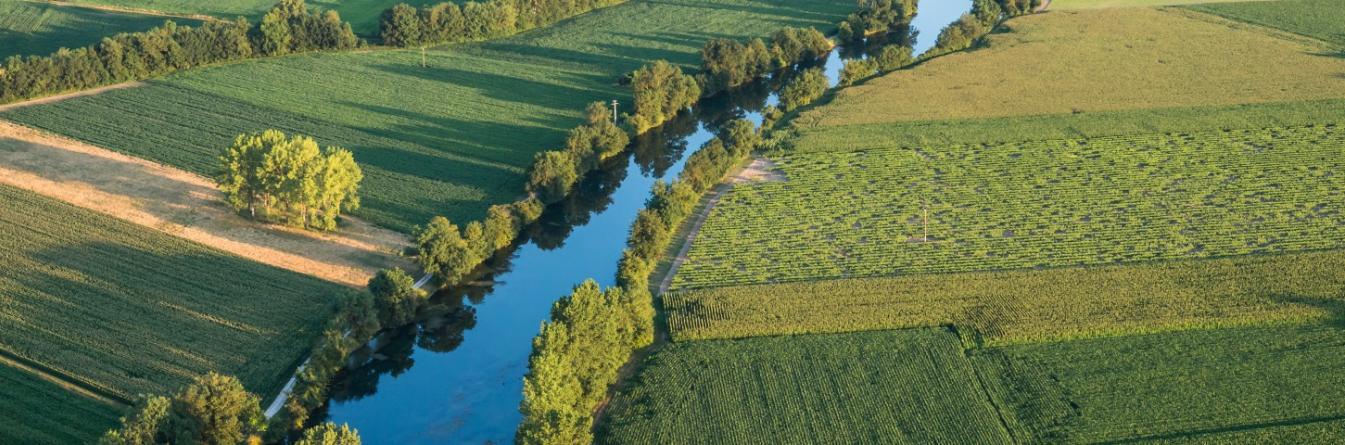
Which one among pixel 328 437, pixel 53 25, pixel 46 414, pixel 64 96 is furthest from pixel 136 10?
pixel 328 437

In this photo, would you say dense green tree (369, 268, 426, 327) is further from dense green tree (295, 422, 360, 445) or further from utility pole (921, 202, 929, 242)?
utility pole (921, 202, 929, 242)

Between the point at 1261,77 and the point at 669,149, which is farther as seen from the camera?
the point at 1261,77

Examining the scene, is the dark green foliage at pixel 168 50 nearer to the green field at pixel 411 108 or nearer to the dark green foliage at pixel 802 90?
the green field at pixel 411 108

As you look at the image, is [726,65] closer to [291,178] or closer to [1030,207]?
[1030,207]

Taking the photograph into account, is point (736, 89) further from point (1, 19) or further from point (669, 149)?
point (1, 19)

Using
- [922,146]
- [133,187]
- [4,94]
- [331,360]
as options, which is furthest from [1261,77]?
[4,94]

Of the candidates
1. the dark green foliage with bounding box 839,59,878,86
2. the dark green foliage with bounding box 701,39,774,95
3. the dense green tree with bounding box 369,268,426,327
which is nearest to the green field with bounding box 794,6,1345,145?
the dark green foliage with bounding box 839,59,878,86

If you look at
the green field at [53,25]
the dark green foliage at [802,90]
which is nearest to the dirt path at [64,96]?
the green field at [53,25]
